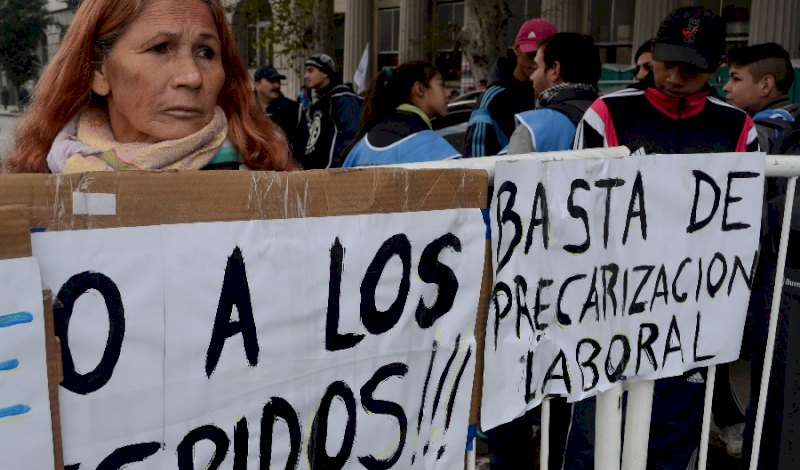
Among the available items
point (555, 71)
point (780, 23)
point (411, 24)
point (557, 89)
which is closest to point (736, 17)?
point (780, 23)

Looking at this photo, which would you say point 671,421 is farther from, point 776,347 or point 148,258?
point 148,258

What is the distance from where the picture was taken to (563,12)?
16.3 m

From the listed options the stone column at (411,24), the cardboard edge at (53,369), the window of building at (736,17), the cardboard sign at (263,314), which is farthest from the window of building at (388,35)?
the cardboard edge at (53,369)

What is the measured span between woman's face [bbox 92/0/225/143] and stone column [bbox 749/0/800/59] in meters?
12.5

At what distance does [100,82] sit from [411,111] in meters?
2.25

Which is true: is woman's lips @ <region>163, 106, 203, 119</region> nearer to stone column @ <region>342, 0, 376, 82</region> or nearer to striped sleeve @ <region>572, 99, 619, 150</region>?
striped sleeve @ <region>572, 99, 619, 150</region>

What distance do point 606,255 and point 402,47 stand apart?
1883 cm

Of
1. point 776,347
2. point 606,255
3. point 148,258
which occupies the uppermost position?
point 148,258

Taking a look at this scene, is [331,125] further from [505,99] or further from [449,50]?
[449,50]

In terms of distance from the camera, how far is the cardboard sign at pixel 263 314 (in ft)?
4.31

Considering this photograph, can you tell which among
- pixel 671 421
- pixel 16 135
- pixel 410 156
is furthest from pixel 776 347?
pixel 16 135

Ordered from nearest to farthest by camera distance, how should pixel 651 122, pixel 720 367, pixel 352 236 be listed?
pixel 352 236 → pixel 651 122 → pixel 720 367

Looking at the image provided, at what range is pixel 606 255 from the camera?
2.01 metres

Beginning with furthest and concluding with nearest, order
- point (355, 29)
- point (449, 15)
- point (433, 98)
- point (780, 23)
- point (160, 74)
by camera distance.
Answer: point (355, 29), point (449, 15), point (780, 23), point (433, 98), point (160, 74)
